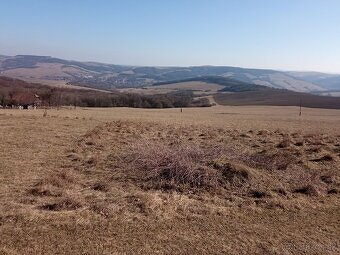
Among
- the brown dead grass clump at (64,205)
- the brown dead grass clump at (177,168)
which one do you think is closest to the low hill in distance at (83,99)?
the brown dead grass clump at (177,168)

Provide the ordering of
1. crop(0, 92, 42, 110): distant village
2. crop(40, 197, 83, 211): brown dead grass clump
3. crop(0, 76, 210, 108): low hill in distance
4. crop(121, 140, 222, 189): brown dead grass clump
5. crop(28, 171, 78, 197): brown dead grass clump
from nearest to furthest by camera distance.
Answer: crop(40, 197, 83, 211): brown dead grass clump → crop(28, 171, 78, 197): brown dead grass clump → crop(121, 140, 222, 189): brown dead grass clump → crop(0, 92, 42, 110): distant village → crop(0, 76, 210, 108): low hill in distance

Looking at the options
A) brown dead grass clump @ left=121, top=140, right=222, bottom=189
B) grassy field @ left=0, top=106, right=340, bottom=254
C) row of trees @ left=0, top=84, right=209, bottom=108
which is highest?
brown dead grass clump @ left=121, top=140, right=222, bottom=189

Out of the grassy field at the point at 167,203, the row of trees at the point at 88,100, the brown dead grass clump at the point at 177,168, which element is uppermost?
the brown dead grass clump at the point at 177,168

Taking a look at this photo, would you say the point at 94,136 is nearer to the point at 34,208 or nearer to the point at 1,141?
the point at 1,141

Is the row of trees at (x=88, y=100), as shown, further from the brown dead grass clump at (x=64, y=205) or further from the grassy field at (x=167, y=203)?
the brown dead grass clump at (x=64, y=205)

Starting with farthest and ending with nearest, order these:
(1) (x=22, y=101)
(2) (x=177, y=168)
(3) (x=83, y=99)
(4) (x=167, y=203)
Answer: (3) (x=83, y=99), (1) (x=22, y=101), (2) (x=177, y=168), (4) (x=167, y=203)

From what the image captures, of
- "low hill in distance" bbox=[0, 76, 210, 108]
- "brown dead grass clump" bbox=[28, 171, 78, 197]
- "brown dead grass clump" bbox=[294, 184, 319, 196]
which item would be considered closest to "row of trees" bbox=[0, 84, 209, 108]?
"low hill in distance" bbox=[0, 76, 210, 108]

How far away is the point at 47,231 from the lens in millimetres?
7438

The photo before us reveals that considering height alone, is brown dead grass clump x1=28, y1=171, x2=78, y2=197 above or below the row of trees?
above

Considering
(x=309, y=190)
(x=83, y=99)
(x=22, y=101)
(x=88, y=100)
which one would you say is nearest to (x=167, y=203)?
(x=309, y=190)

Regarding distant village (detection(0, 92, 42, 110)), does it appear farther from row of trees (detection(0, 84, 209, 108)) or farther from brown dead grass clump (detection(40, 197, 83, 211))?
brown dead grass clump (detection(40, 197, 83, 211))

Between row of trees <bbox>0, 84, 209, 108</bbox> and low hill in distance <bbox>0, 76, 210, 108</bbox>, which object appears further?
low hill in distance <bbox>0, 76, 210, 108</bbox>

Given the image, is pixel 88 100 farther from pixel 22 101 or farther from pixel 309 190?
pixel 309 190

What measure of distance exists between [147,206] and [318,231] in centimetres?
360
